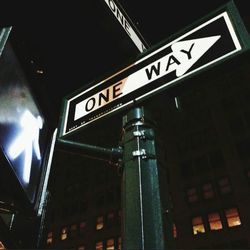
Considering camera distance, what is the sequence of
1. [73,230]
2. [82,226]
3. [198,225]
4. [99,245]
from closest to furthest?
[198,225] < [99,245] < [82,226] < [73,230]

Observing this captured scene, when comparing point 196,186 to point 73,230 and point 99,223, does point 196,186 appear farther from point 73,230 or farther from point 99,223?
point 73,230

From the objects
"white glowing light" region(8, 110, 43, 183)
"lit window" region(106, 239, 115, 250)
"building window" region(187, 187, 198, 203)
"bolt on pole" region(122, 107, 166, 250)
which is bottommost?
"bolt on pole" region(122, 107, 166, 250)

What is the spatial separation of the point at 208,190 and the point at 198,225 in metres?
4.78

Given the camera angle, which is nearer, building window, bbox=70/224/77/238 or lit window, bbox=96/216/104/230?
lit window, bbox=96/216/104/230

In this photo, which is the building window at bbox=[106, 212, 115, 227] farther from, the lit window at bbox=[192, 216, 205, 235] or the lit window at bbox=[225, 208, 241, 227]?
the lit window at bbox=[225, 208, 241, 227]

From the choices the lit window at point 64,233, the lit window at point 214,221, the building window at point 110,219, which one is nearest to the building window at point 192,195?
the lit window at point 214,221

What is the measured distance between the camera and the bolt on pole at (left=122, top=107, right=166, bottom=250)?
5.82 ft

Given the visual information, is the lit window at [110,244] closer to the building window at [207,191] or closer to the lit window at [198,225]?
the lit window at [198,225]

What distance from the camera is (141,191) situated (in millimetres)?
1980

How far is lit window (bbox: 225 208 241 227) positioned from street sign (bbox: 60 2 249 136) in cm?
3496

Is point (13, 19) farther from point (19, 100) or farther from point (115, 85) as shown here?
point (115, 85)

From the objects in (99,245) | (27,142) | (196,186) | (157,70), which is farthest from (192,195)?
(157,70)

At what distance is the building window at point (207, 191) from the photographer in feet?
122

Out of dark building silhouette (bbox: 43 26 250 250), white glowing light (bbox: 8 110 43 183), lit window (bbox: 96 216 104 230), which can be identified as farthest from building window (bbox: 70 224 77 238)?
white glowing light (bbox: 8 110 43 183)
